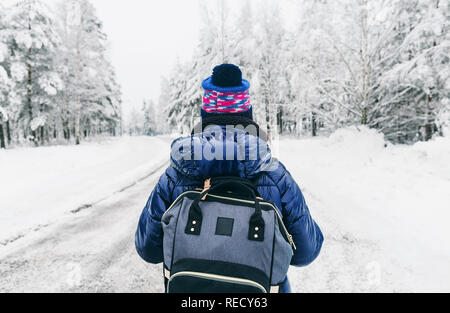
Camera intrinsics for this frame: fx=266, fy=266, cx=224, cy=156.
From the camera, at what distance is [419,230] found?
→ 14.1 ft

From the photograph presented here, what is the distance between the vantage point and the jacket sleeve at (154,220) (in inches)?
54.7

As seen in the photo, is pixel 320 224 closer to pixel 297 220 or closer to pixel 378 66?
pixel 297 220

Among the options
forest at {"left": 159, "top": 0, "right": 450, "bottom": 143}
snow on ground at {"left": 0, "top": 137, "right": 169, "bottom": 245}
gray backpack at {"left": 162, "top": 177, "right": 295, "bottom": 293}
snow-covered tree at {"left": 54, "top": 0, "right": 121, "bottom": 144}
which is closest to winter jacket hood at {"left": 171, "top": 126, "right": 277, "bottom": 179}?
gray backpack at {"left": 162, "top": 177, "right": 295, "bottom": 293}

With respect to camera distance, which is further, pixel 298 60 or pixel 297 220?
pixel 298 60

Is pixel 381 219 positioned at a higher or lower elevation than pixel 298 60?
lower

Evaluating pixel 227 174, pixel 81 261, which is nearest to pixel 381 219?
pixel 227 174

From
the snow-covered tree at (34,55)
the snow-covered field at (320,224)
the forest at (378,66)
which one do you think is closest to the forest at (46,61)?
the snow-covered tree at (34,55)

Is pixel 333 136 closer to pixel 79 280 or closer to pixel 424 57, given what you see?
pixel 424 57

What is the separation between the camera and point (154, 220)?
141cm

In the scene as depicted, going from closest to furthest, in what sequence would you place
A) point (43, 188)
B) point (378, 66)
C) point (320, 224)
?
point (320, 224) < point (43, 188) < point (378, 66)

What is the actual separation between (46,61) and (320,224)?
22.2 m

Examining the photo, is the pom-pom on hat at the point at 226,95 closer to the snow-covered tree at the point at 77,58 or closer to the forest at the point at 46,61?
the forest at the point at 46,61

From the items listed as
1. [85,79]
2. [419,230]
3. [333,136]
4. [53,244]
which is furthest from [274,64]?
[53,244]

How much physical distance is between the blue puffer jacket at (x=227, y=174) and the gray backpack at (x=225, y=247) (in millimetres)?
133
